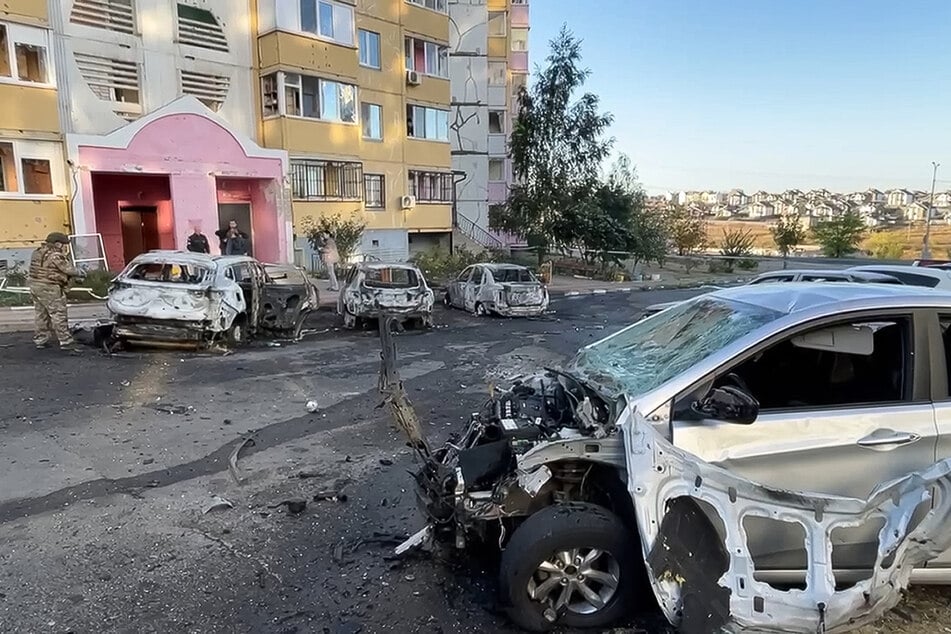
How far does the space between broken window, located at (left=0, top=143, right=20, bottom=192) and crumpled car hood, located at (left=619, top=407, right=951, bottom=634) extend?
19.3 metres

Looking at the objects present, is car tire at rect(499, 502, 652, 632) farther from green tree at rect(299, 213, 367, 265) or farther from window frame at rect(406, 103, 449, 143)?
window frame at rect(406, 103, 449, 143)

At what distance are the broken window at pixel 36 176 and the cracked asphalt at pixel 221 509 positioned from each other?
31.8 ft

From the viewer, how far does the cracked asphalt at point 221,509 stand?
3.36 m

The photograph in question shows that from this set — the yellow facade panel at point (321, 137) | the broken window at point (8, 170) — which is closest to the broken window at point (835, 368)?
the broken window at point (8, 170)

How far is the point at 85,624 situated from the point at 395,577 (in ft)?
5.24

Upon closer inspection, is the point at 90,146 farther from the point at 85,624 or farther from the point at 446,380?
the point at 85,624

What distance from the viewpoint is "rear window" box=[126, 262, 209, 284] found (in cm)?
1023

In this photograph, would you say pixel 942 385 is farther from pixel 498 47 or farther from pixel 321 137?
pixel 498 47

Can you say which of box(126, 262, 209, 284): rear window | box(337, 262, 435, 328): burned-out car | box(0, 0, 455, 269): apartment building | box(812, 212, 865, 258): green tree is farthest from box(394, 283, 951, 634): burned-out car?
box(812, 212, 865, 258): green tree

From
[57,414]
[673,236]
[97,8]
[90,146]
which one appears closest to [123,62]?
[97,8]

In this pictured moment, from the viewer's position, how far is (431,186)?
2844 cm

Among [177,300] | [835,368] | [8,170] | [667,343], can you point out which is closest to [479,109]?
[8,170]

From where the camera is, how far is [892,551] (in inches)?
106

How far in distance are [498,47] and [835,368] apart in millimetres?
39121
